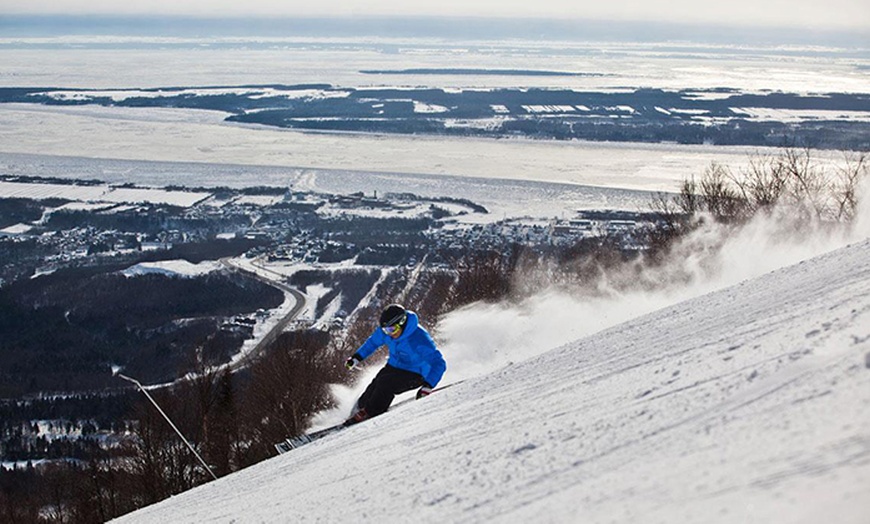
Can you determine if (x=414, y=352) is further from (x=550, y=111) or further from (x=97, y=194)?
(x=550, y=111)

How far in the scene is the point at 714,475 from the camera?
211 centimetres

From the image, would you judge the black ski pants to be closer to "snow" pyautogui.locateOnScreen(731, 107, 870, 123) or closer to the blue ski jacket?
the blue ski jacket

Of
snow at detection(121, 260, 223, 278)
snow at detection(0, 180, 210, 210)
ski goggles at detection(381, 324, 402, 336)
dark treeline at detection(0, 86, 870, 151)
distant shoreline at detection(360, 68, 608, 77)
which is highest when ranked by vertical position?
distant shoreline at detection(360, 68, 608, 77)

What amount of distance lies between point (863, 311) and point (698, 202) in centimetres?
1969

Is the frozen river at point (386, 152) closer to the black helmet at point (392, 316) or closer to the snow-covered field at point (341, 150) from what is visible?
the snow-covered field at point (341, 150)

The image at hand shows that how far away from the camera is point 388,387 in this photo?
6.25 metres

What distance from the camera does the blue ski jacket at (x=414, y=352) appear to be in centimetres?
621

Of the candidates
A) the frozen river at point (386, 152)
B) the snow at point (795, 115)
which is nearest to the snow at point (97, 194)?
the frozen river at point (386, 152)

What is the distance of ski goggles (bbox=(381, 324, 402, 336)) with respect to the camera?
613 centimetres

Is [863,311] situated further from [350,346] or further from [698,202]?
[698,202]

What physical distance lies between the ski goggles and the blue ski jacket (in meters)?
0.08

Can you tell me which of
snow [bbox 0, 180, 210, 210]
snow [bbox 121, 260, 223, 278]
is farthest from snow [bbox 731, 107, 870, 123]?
snow [bbox 0, 180, 210, 210]

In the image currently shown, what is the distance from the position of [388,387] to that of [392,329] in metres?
0.47

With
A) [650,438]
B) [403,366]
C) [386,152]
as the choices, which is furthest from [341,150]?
[650,438]
